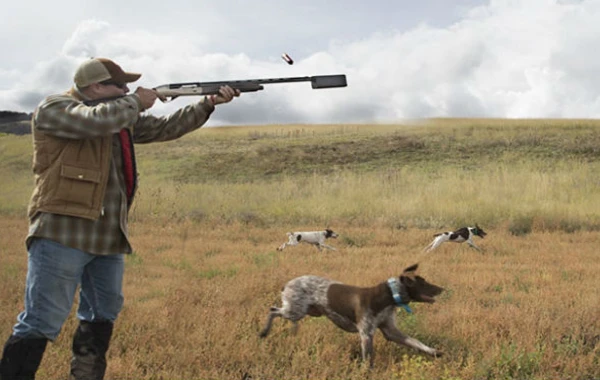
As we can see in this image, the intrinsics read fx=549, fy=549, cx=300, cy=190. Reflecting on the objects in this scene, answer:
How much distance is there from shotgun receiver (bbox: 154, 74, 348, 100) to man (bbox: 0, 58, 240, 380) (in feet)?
1.76

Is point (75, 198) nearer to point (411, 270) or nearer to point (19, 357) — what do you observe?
point (19, 357)

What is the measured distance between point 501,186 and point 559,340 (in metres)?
18.0

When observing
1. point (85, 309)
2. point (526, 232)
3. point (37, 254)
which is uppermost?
point (37, 254)

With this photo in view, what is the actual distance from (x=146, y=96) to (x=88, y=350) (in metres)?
2.13

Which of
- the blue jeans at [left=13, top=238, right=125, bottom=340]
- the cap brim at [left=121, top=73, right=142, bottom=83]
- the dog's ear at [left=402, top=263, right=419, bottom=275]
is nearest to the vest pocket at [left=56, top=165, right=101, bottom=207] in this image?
the blue jeans at [left=13, top=238, right=125, bottom=340]

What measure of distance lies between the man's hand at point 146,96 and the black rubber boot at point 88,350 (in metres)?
1.84

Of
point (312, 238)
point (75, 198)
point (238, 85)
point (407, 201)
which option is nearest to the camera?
point (75, 198)

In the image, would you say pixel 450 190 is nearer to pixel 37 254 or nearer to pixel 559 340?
pixel 559 340

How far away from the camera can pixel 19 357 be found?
12.9 feet

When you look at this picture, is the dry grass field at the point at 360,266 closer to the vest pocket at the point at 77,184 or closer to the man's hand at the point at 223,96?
the vest pocket at the point at 77,184

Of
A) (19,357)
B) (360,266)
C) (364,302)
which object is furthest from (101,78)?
(360,266)

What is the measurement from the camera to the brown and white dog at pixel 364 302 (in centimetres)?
527

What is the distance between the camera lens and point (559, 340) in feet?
19.7

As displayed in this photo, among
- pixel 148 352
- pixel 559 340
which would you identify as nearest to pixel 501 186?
pixel 559 340
